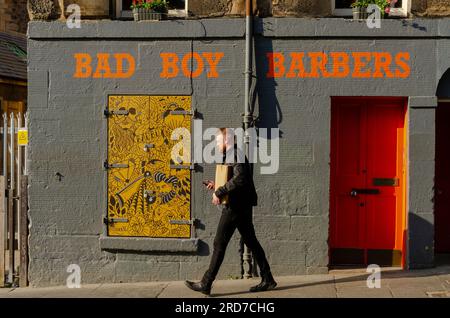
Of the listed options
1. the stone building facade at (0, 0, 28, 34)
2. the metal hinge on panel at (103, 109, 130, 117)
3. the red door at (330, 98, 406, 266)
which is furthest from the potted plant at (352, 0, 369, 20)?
the stone building facade at (0, 0, 28, 34)

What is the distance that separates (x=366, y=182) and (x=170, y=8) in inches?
144

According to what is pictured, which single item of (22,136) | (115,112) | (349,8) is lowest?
(22,136)

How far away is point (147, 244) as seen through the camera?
28.1 ft

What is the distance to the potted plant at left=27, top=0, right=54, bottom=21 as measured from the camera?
28.9 ft

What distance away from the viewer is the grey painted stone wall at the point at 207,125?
27.5 feet

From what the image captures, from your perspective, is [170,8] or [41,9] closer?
[41,9]

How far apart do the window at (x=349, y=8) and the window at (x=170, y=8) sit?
207 cm

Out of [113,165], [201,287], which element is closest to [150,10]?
[113,165]

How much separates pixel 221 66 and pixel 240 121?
2.59 ft

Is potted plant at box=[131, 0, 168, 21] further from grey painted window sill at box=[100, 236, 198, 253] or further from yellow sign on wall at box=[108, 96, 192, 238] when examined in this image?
grey painted window sill at box=[100, 236, 198, 253]

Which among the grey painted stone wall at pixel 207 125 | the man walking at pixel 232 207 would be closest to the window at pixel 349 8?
the grey painted stone wall at pixel 207 125

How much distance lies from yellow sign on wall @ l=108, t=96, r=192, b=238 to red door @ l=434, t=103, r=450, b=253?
13.1ft

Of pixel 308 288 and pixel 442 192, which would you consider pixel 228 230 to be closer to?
pixel 308 288
